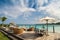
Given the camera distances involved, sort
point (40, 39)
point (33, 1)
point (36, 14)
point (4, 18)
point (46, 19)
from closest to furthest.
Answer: point (40, 39)
point (46, 19)
point (33, 1)
point (4, 18)
point (36, 14)

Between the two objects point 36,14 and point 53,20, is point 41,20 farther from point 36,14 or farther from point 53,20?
point 36,14

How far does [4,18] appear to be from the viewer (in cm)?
3466

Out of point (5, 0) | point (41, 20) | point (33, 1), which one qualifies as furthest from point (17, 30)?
point (5, 0)

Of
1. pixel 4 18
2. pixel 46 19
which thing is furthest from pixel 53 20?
pixel 4 18

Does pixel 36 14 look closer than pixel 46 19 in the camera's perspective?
No

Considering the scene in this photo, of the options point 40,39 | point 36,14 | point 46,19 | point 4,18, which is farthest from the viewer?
point 36,14

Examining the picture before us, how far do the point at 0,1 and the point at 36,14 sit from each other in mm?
19490

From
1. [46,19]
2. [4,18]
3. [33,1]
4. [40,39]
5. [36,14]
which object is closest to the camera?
[40,39]

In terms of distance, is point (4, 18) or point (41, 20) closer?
point (41, 20)

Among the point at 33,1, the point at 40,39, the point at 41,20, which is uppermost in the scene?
the point at 33,1

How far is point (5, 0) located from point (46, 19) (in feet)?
34.2

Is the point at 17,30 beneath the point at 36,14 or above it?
beneath

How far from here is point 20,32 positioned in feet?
45.3

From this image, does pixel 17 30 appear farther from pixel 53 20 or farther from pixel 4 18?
pixel 4 18
